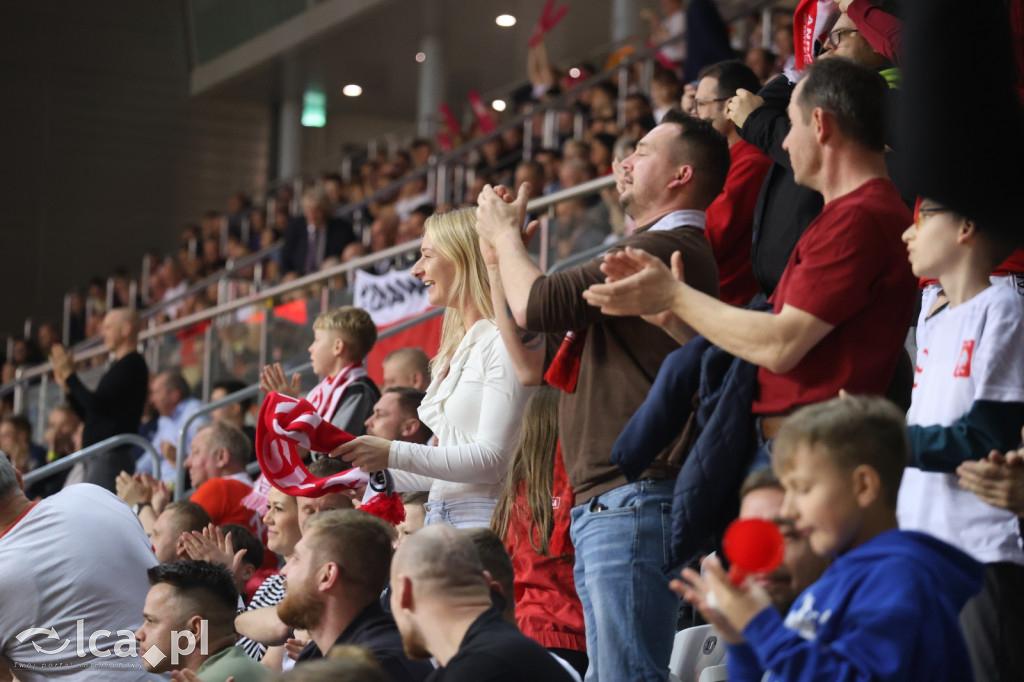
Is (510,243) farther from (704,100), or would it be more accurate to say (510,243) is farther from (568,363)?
(704,100)

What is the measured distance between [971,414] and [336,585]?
5.30ft

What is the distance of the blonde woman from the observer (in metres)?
3.47

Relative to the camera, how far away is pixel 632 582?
281 cm

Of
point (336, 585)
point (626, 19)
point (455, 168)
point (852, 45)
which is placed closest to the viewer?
point (336, 585)

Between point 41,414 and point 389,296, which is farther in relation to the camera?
point 41,414

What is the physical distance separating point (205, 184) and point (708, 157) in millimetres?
15646

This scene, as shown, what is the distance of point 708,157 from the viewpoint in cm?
320

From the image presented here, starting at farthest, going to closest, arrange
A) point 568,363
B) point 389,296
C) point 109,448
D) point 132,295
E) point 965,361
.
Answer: point 132,295
point 389,296
point 109,448
point 568,363
point 965,361

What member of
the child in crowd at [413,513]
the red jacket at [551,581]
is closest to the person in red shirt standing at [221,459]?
the child in crowd at [413,513]

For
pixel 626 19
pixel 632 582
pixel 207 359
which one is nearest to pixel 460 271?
pixel 632 582

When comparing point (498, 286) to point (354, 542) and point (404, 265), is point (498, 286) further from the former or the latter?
point (404, 265)

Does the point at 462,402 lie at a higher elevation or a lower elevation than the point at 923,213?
lower

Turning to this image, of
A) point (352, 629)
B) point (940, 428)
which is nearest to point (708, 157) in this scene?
point (940, 428)

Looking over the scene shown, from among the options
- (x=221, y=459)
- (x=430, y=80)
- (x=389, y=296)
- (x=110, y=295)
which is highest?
(x=430, y=80)
